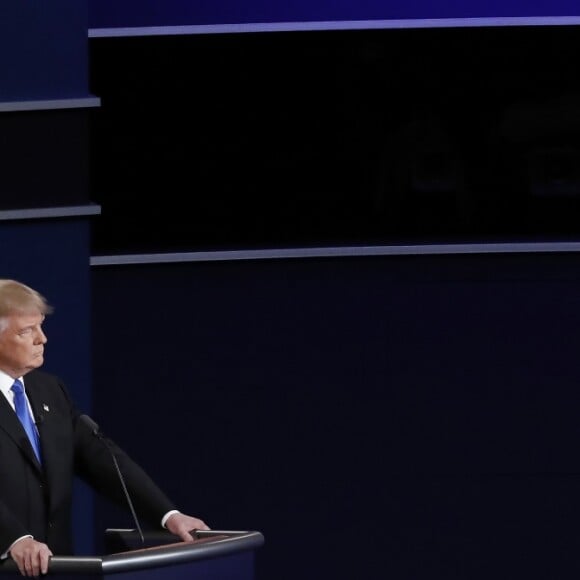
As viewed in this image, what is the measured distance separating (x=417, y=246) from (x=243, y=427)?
87 cm

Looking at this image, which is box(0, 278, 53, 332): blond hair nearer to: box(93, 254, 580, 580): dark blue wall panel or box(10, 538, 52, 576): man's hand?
box(10, 538, 52, 576): man's hand

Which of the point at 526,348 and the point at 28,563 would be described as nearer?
the point at 28,563

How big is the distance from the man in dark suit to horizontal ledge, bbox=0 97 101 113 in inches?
49.3

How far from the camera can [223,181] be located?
5.73m

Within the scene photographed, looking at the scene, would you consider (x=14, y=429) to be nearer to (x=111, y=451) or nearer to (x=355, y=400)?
(x=111, y=451)

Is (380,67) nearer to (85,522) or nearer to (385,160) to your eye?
(385,160)

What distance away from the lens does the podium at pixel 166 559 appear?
3.63m

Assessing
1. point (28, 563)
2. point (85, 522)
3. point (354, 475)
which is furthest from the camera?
point (354, 475)

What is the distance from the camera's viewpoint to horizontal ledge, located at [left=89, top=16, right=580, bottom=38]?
18.4 feet

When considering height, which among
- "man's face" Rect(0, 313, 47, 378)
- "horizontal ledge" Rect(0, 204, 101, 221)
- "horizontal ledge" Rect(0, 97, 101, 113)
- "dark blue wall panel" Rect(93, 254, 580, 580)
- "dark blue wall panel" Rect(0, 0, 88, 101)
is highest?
"dark blue wall panel" Rect(0, 0, 88, 101)


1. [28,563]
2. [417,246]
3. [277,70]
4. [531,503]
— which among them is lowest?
[531,503]

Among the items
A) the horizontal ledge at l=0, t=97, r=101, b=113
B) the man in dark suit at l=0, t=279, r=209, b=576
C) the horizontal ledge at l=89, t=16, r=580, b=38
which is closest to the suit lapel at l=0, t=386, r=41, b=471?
the man in dark suit at l=0, t=279, r=209, b=576

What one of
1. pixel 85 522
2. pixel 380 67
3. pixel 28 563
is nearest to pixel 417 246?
pixel 380 67

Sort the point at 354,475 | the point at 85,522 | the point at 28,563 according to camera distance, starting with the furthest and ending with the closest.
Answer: the point at 354,475, the point at 85,522, the point at 28,563
